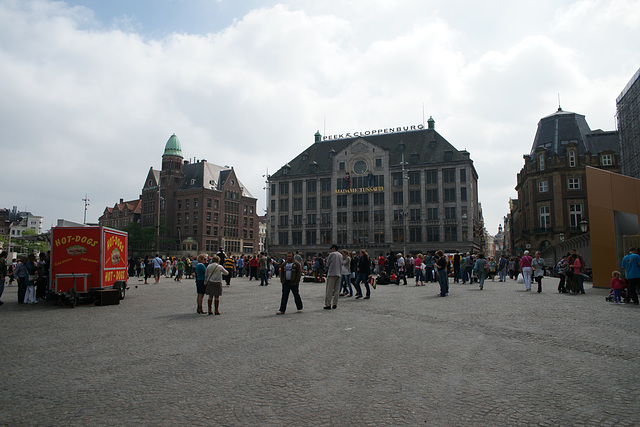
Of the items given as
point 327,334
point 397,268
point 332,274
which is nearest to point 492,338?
point 327,334

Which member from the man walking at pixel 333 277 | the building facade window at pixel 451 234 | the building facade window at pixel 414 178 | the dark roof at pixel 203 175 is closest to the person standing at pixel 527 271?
the man walking at pixel 333 277

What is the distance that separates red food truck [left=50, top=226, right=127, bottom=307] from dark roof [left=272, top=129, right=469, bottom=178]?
60.9 m

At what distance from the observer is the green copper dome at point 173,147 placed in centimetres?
10644

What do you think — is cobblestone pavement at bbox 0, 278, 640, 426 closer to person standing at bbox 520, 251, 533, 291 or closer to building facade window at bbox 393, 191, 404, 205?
person standing at bbox 520, 251, 533, 291

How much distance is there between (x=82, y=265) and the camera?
16.5 m

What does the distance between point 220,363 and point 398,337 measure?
3.57 m

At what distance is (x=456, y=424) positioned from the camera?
4453mm

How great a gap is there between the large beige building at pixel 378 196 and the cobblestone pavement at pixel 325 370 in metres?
59.2

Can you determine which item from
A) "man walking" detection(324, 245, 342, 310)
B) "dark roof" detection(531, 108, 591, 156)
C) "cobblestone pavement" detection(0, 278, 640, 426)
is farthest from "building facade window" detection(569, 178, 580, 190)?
"man walking" detection(324, 245, 342, 310)

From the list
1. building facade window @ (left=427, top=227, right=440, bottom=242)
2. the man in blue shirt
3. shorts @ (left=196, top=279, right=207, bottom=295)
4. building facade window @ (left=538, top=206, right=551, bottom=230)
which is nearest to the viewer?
shorts @ (left=196, top=279, right=207, bottom=295)

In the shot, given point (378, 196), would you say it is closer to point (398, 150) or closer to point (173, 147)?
point (398, 150)

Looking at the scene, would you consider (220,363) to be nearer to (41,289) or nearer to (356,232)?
(41,289)

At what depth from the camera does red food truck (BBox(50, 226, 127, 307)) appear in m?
16.1

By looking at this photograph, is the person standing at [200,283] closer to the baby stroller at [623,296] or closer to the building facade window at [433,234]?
the baby stroller at [623,296]
